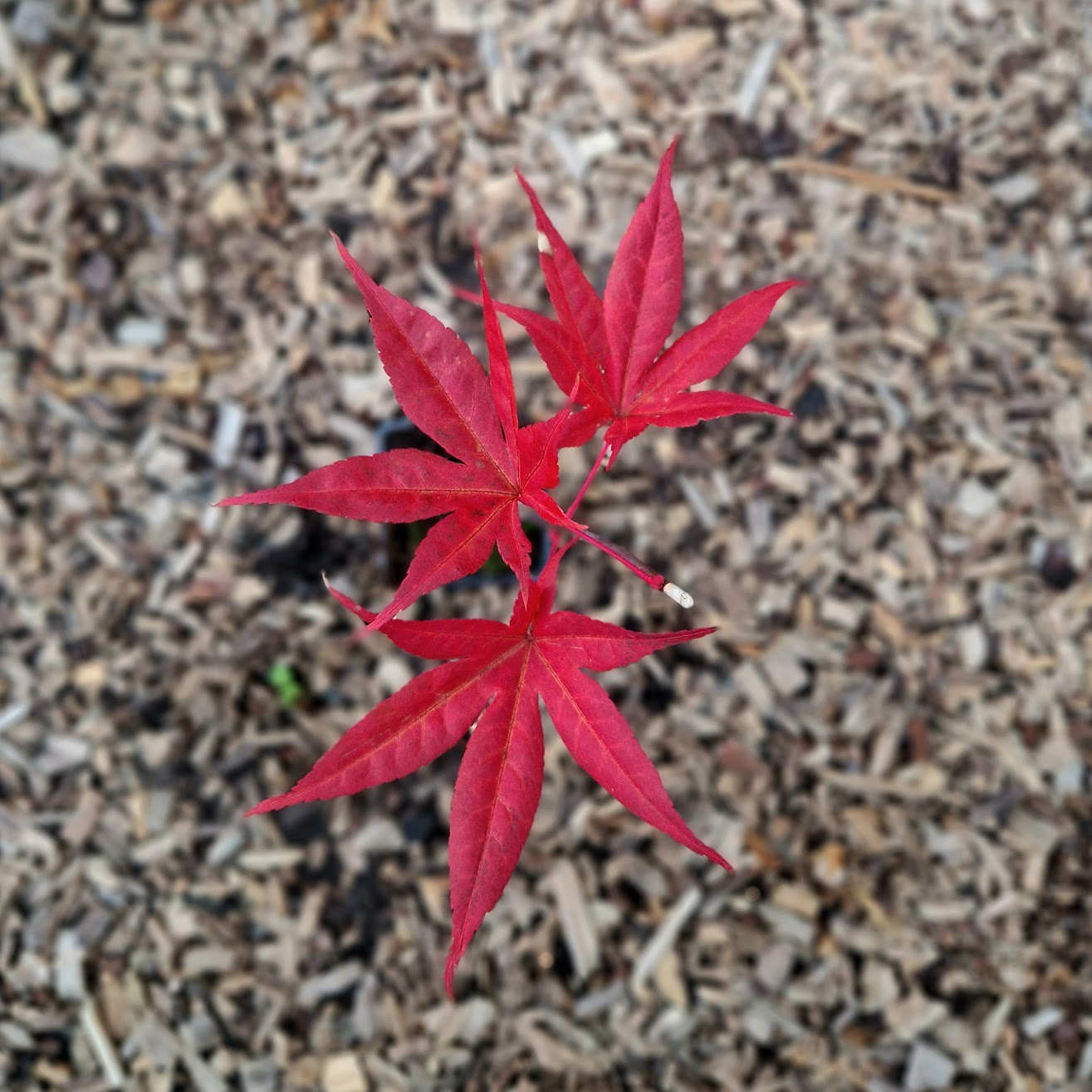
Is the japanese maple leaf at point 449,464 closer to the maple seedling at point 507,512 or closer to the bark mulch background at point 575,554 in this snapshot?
the maple seedling at point 507,512

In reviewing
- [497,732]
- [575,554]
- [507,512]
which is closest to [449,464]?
[507,512]

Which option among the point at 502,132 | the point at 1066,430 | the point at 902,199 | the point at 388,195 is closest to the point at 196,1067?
the point at 388,195

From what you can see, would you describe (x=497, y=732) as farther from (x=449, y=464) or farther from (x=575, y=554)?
(x=575, y=554)

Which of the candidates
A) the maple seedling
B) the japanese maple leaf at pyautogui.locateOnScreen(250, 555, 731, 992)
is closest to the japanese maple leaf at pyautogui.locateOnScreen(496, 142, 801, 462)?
the maple seedling

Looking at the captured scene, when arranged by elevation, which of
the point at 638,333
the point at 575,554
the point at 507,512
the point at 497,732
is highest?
the point at 638,333

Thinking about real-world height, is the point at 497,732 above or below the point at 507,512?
below

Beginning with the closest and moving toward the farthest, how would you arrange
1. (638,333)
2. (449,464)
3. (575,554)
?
1. (449,464)
2. (638,333)
3. (575,554)

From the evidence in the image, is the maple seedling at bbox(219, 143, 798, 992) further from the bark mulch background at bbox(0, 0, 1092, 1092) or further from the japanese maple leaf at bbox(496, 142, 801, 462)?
the bark mulch background at bbox(0, 0, 1092, 1092)

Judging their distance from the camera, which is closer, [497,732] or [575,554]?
[497,732]
